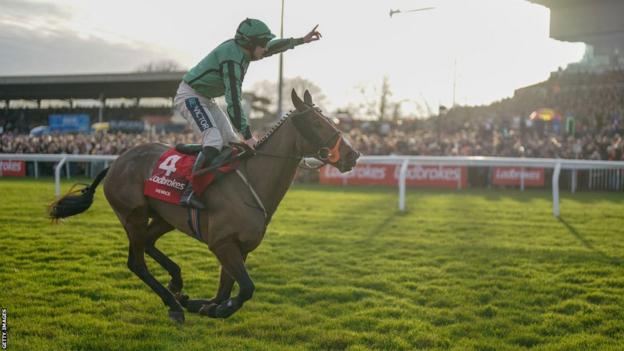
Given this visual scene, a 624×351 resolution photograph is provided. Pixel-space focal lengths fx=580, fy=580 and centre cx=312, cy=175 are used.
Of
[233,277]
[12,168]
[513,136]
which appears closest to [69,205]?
[233,277]

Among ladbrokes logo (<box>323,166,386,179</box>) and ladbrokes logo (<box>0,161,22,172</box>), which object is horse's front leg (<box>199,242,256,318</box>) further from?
ladbrokes logo (<box>0,161,22,172</box>)

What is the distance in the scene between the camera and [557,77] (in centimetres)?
4528

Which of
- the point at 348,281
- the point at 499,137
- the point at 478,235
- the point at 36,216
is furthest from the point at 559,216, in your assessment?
the point at 499,137

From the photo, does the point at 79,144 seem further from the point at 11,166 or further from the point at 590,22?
the point at 590,22

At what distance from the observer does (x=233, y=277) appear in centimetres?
482

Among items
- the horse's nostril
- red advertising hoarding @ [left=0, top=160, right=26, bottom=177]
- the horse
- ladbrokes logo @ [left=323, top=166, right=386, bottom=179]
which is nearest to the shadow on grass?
the horse's nostril

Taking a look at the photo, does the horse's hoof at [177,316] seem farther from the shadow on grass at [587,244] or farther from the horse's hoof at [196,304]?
the shadow on grass at [587,244]

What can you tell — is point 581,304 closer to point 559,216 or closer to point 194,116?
point 194,116

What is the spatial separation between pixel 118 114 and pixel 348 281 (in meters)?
48.8

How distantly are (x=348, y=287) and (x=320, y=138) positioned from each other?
1986 millimetres

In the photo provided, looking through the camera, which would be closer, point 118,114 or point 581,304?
point 581,304

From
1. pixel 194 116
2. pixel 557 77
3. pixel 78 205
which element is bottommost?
pixel 78 205

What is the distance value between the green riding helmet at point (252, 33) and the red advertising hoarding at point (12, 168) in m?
23.1

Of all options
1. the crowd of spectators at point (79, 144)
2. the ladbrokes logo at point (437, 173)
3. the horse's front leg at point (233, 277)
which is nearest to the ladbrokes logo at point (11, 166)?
the crowd of spectators at point (79, 144)
